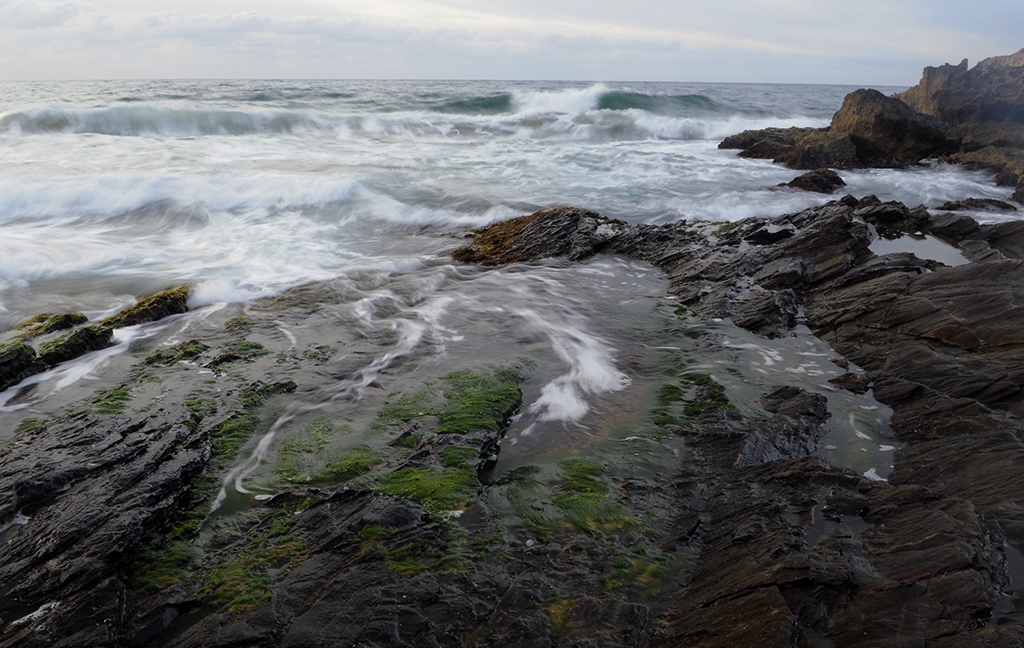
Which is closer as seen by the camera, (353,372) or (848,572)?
(848,572)

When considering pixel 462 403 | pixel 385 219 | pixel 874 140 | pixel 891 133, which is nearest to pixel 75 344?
pixel 462 403

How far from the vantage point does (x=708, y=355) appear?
759 centimetres

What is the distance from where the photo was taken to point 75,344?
756 centimetres

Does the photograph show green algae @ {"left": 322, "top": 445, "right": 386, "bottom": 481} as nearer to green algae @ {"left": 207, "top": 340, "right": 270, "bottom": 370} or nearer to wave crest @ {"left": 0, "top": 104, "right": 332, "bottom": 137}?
green algae @ {"left": 207, "top": 340, "right": 270, "bottom": 370}

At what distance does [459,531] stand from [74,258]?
A: 11.3 metres

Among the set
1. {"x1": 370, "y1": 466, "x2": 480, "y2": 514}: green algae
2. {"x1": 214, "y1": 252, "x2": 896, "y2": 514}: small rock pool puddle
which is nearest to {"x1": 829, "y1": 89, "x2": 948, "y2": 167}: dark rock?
{"x1": 214, "y1": 252, "x2": 896, "y2": 514}: small rock pool puddle

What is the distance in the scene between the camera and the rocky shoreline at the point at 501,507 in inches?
144

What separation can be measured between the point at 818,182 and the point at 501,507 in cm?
1644

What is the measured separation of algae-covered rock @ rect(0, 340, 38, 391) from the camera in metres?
6.74

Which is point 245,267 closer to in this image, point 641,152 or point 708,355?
point 708,355

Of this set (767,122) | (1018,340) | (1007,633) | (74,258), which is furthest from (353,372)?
(767,122)

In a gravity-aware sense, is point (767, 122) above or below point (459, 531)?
above

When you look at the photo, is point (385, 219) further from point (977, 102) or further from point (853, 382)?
point (977, 102)

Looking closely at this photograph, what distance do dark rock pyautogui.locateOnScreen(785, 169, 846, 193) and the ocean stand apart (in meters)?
0.78
